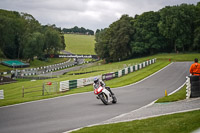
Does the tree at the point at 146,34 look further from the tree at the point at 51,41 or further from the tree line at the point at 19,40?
the tree at the point at 51,41

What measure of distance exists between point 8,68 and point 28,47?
56.5 feet

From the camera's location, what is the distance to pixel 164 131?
8492mm

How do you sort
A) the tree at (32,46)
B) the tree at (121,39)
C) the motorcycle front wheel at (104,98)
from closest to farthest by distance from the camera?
the motorcycle front wheel at (104,98) < the tree at (121,39) < the tree at (32,46)

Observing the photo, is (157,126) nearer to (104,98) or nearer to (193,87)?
(193,87)

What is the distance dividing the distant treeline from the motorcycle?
71.6 metres

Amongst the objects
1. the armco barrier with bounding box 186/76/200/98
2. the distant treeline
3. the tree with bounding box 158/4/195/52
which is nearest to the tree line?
the distant treeline

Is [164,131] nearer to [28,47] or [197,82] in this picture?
[197,82]

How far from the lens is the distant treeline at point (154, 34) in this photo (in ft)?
287

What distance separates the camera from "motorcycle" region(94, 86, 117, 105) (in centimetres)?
1662

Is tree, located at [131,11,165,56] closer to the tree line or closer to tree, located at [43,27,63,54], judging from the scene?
the tree line

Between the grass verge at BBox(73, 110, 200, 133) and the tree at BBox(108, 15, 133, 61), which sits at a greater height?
the tree at BBox(108, 15, 133, 61)

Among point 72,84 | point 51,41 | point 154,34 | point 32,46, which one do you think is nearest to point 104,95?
point 72,84

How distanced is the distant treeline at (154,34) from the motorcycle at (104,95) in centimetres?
7164

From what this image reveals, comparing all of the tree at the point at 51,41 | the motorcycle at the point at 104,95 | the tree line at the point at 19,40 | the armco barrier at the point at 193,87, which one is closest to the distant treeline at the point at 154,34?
the tree line at the point at 19,40
